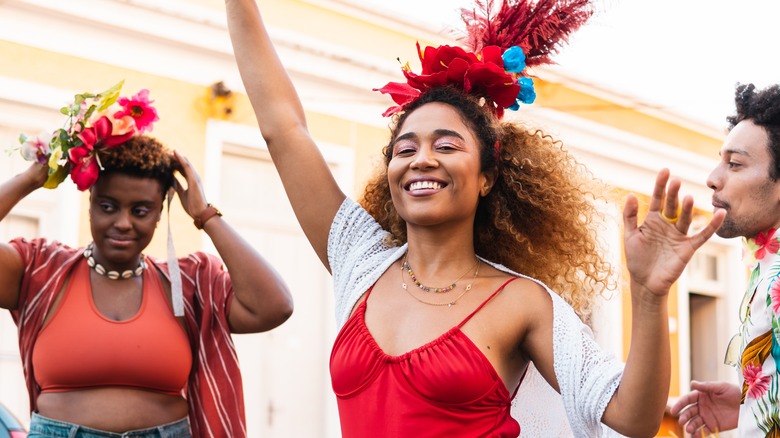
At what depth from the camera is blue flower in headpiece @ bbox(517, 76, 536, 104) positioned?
9.32 ft

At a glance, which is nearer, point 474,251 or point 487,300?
point 487,300

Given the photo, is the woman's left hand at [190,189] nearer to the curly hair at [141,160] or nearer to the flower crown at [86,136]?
the curly hair at [141,160]

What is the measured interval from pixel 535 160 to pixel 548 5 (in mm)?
471

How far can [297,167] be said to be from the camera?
285 cm

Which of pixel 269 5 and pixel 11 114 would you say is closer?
pixel 11 114

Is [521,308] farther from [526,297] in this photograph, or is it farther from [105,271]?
[105,271]

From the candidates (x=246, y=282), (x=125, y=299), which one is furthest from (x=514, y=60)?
(x=125, y=299)

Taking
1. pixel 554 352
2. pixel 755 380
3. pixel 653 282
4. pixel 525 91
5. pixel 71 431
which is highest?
pixel 525 91

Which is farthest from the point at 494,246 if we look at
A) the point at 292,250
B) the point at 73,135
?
the point at 292,250

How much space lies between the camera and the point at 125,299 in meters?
3.51

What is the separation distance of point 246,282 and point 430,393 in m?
1.48

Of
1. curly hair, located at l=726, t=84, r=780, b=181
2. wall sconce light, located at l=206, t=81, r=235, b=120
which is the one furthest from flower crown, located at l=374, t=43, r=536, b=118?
wall sconce light, located at l=206, t=81, r=235, b=120

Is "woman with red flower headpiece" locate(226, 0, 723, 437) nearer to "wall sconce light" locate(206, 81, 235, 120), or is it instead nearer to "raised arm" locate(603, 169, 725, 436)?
"raised arm" locate(603, 169, 725, 436)

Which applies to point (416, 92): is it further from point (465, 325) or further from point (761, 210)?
point (761, 210)
